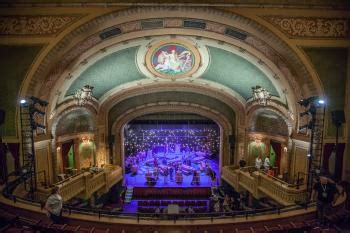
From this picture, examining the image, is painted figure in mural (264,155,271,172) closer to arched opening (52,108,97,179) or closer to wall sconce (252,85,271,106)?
wall sconce (252,85,271,106)

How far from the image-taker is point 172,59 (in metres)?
13.5

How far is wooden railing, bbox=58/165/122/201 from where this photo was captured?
1188cm

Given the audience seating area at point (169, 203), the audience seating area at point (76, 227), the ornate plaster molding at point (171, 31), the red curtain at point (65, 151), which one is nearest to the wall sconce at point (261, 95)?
the ornate plaster molding at point (171, 31)

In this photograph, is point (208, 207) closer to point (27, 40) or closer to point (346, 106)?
point (346, 106)

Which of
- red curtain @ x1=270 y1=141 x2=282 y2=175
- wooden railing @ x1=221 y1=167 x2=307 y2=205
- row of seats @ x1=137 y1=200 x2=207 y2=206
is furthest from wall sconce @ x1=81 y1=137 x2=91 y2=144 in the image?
red curtain @ x1=270 y1=141 x2=282 y2=175

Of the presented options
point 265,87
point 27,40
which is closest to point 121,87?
point 27,40

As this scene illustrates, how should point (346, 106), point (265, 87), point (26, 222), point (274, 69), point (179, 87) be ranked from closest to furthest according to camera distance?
point (26, 222) → point (346, 106) → point (274, 69) → point (265, 87) → point (179, 87)

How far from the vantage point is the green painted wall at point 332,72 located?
10.6 meters

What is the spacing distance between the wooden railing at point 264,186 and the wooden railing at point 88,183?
7141mm

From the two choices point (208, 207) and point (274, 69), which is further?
point (208, 207)

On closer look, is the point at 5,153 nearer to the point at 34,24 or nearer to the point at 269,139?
the point at 34,24

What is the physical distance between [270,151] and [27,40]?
44.7 feet

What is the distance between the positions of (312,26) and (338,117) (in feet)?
11.7

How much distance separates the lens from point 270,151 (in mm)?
16672
